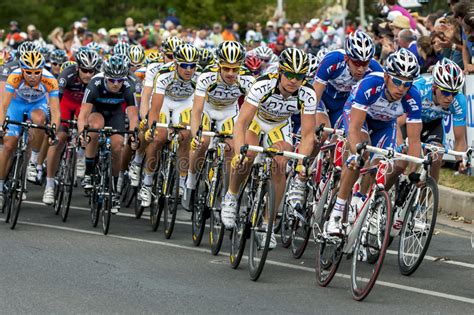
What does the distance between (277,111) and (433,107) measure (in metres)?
1.91

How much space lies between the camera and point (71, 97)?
52.4 feet

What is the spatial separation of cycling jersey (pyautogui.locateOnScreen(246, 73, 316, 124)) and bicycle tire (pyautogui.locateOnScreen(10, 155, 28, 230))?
3.59m

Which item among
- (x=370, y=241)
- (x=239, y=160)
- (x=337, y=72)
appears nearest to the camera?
(x=370, y=241)

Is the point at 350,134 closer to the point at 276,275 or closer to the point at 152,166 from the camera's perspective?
the point at 276,275

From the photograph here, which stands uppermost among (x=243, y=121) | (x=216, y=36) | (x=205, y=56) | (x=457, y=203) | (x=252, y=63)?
(x=216, y=36)

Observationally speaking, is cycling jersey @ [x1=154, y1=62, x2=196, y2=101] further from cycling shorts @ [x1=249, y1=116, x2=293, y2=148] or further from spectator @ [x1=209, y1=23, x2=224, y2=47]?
spectator @ [x1=209, y1=23, x2=224, y2=47]

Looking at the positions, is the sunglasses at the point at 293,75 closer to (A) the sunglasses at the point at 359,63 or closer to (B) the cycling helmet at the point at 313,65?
(A) the sunglasses at the point at 359,63

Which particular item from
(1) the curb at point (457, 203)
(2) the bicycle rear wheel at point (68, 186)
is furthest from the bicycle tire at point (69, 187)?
(1) the curb at point (457, 203)

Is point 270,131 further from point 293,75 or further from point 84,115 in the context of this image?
point 84,115

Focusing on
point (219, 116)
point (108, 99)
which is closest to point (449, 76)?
point (219, 116)

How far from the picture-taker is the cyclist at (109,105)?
13.8m

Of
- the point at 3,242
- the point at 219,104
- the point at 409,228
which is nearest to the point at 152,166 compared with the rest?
the point at 219,104

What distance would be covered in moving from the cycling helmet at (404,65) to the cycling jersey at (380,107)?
0.32 metres

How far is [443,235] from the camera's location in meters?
13.0
